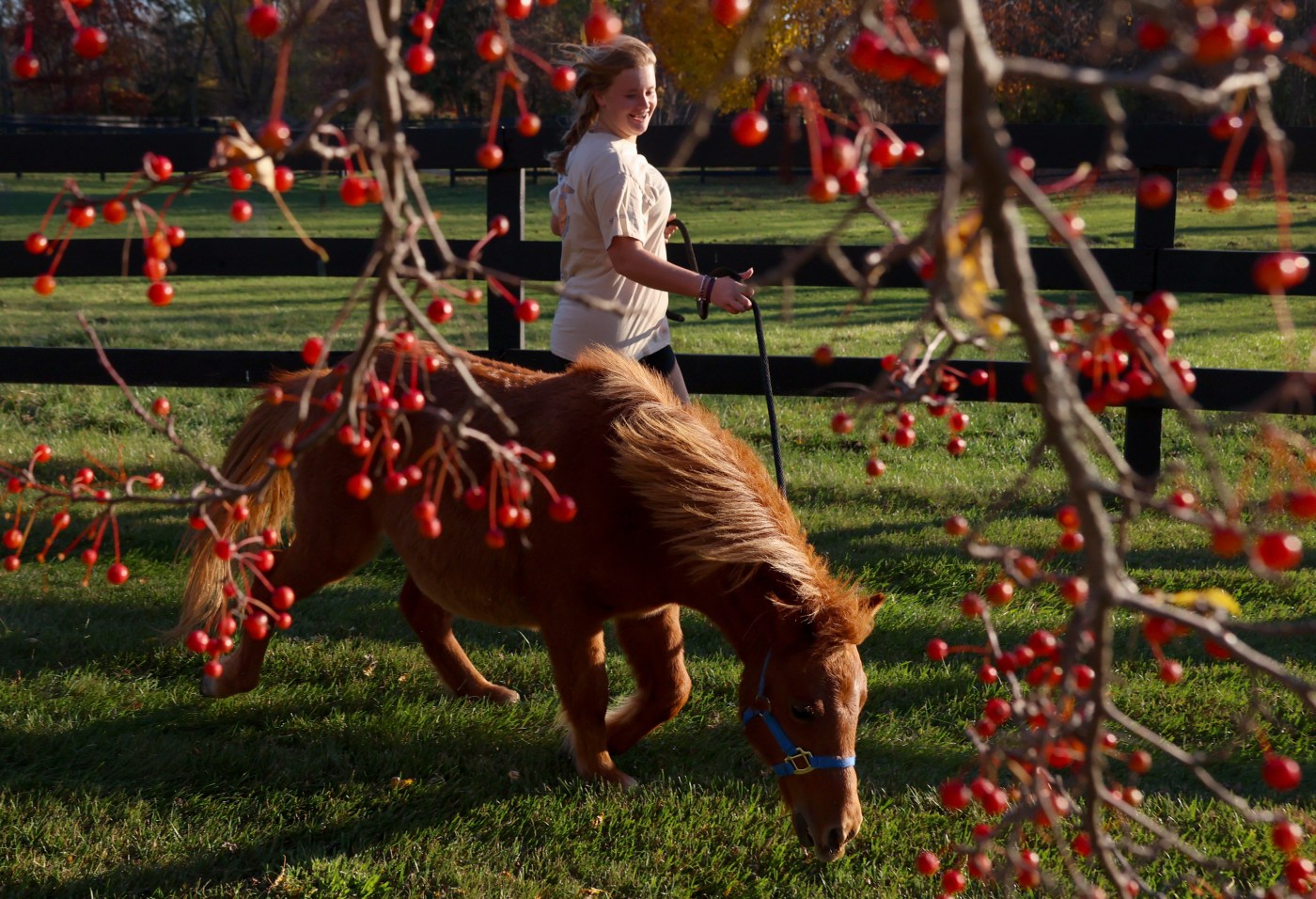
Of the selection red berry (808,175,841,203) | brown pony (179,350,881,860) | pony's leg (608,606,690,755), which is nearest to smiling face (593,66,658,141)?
brown pony (179,350,881,860)

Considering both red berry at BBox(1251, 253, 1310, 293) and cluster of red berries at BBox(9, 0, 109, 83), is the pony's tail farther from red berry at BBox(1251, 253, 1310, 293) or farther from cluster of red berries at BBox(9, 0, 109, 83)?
red berry at BBox(1251, 253, 1310, 293)

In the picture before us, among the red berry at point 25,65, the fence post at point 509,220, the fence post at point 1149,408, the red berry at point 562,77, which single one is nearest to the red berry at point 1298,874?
the red berry at point 562,77

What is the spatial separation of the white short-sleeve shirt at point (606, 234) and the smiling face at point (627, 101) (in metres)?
0.05

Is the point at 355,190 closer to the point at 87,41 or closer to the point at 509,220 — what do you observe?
the point at 87,41

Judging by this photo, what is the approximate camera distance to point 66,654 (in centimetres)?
430

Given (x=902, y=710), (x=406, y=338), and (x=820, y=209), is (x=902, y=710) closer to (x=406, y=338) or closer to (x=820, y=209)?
(x=406, y=338)

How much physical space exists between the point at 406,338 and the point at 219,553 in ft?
1.47

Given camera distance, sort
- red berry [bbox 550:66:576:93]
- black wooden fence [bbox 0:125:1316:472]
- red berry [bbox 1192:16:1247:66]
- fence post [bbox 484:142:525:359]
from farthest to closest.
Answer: fence post [bbox 484:142:525:359] < black wooden fence [bbox 0:125:1316:472] < red berry [bbox 550:66:576:93] < red berry [bbox 1192:16:1247:66]

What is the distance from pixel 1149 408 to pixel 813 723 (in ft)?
11.2

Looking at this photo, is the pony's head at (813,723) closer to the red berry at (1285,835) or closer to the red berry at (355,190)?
the red berry at (1285,835)

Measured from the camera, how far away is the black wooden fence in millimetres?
5516

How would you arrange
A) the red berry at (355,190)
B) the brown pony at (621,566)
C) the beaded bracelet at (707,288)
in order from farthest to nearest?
the beaded bracelet at (707,288), the brown pony at (621,566), the red berry at (355,190)

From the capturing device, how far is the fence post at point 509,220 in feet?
18.7

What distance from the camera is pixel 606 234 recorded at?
367 cm
